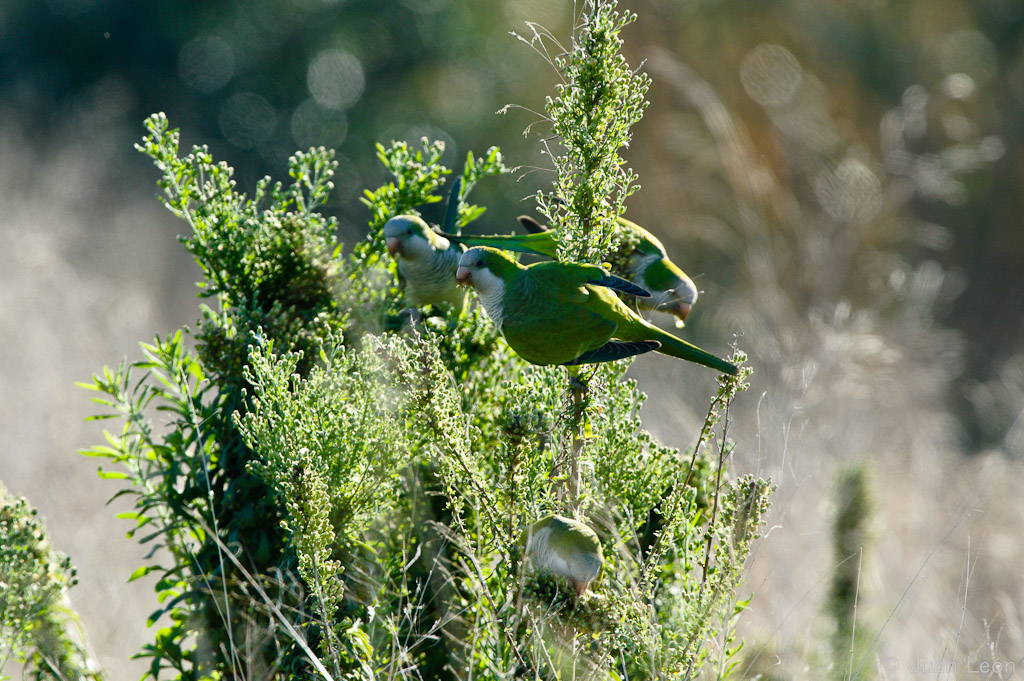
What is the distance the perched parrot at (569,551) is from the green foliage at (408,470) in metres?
0.01

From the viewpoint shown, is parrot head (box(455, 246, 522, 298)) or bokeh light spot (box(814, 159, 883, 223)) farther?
bokeh light spot (box(814, 159, 883, 223))

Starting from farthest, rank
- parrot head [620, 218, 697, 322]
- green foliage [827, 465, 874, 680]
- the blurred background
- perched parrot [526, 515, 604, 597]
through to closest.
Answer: the blurred background
green foliage [827, 465, 874, 680]
parrot head [620, 218, 697, 322]
perched parrot [526, 515, 604, 597]

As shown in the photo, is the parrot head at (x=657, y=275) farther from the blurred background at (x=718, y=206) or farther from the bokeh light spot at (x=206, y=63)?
the bokeh light spot at (x=206, y=63)

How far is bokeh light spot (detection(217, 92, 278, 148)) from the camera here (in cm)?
490

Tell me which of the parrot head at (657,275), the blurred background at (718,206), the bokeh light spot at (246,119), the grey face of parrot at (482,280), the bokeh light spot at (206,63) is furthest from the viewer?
the bokeh light spot at (206,63)

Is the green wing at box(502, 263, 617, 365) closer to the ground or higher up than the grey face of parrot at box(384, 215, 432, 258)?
closer to the ground

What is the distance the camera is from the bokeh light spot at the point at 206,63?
202 inches

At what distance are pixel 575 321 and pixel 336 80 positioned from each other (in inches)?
186

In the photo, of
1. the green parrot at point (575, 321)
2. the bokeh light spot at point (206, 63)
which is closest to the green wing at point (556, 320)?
the green parrot at point (575, 321)

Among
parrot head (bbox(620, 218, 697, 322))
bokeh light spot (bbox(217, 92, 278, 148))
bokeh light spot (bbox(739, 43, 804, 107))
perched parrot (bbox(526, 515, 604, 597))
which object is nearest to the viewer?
perched parrot (bbox(526, 515, 604, 597))

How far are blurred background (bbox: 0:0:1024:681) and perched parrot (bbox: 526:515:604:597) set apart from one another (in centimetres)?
33

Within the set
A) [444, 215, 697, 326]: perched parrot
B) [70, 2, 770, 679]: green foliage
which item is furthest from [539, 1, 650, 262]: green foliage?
[444, 215, 697, 326]: perched parrot

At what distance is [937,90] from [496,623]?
3.82 metres

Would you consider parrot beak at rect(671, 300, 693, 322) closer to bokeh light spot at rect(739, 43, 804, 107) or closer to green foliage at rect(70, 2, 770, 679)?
green foliage at rect(70, 2, 770, 679)
